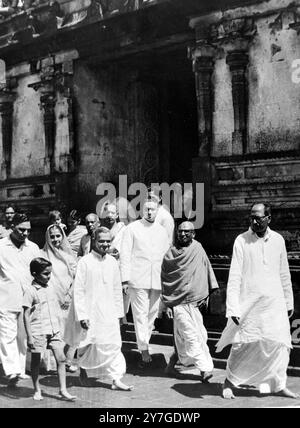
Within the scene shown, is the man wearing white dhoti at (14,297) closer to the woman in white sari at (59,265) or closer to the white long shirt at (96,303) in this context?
the woman in white sari at (59,265)

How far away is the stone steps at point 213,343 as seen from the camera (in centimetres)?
775

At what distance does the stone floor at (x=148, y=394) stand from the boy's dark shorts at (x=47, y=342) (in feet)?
1.42

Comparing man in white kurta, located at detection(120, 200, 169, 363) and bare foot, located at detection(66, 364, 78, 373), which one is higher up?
man in white kurta, located at detection(120, 200, 169, 363)

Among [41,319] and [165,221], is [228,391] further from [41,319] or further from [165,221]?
[165,221]

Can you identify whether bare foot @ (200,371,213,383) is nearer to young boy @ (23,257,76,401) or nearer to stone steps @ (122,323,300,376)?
stone steps @ (122,323,300,376)

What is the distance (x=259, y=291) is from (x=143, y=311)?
1.92 metres

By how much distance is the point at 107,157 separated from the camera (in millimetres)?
14148

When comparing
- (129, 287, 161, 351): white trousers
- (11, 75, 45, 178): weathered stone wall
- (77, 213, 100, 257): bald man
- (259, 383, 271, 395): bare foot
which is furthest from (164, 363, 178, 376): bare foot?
(11, 75, 45, 178): weathered stone wall

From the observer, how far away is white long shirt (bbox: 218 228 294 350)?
6.83m

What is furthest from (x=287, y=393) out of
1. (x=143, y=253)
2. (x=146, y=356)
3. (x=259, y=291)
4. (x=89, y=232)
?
(x=89, y=232)

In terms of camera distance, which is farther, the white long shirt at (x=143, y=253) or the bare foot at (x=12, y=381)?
the white long shirt at (x=143, y=253)

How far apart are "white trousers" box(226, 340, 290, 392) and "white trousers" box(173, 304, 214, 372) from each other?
1.95 ft

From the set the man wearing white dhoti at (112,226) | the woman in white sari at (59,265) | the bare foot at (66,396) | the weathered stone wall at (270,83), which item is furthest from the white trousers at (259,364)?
the weathered stone wall at (270,83)
